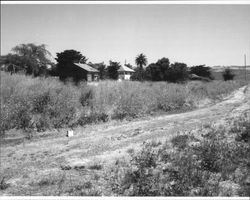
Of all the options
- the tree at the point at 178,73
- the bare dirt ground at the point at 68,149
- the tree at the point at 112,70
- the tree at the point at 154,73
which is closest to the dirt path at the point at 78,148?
the bare dirt ground at the point at 68,149

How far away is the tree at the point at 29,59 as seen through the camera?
3453cm

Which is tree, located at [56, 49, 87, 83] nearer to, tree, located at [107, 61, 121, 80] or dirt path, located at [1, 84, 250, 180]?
tree, located at [107, 61, 121, 80]

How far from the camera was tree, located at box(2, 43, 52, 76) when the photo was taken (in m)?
34.5

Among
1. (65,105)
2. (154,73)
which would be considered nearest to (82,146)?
(65,105)

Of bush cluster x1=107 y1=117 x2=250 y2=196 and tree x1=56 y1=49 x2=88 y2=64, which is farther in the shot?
tree x1=56 y1=49 x2=88 y2=64

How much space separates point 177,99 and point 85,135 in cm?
907

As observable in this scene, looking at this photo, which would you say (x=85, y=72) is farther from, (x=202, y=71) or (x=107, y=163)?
(x=107, y=163)

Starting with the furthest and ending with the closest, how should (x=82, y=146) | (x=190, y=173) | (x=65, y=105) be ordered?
(x=65, y=105) < (x=82, y=146) < (x=190, y=173)

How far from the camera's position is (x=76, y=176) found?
5.50m

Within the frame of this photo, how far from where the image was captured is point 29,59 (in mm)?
34812

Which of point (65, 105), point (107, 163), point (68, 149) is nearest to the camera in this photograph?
point (107, 163)

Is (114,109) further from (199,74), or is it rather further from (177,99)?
(199,74)

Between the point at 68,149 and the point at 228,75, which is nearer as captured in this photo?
the point at 68,149

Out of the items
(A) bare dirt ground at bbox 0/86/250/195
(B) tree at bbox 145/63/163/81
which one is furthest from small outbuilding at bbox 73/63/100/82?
(A) bare dirt ground at bbox 0/86/250/195
